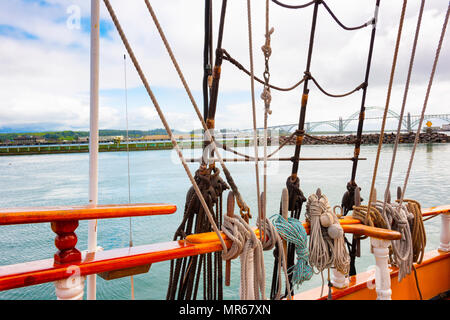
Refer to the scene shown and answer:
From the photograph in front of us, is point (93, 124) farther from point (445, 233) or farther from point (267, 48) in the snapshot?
point (445, 233)

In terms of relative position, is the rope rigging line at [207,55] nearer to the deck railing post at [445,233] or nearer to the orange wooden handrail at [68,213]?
the orange wooden handrail at [68,213]

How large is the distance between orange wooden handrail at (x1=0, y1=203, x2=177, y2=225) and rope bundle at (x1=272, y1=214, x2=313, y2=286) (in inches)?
23.2

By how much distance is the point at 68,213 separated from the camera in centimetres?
70

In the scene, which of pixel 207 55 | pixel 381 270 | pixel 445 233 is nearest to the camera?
pixel 381 270

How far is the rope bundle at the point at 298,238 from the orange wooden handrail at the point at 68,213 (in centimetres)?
59

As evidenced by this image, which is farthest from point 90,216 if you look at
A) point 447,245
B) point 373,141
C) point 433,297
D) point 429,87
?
point 373,141

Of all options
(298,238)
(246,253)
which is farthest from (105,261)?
(298,238)

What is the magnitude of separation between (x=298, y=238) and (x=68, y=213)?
0.88 meters

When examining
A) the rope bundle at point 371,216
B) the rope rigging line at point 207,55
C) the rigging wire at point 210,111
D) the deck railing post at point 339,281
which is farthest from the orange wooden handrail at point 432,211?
the rope rigging line at point 207,55

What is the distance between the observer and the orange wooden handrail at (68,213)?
0.63 metres

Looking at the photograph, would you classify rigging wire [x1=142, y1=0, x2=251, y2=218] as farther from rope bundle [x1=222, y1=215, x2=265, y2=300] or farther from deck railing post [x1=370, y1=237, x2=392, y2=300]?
deck railing post [x1=370, y1=237, x2=392, y2=300]

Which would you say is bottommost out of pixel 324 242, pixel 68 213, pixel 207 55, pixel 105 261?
pixel 324 242

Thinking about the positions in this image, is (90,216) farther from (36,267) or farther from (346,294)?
(346,294)
